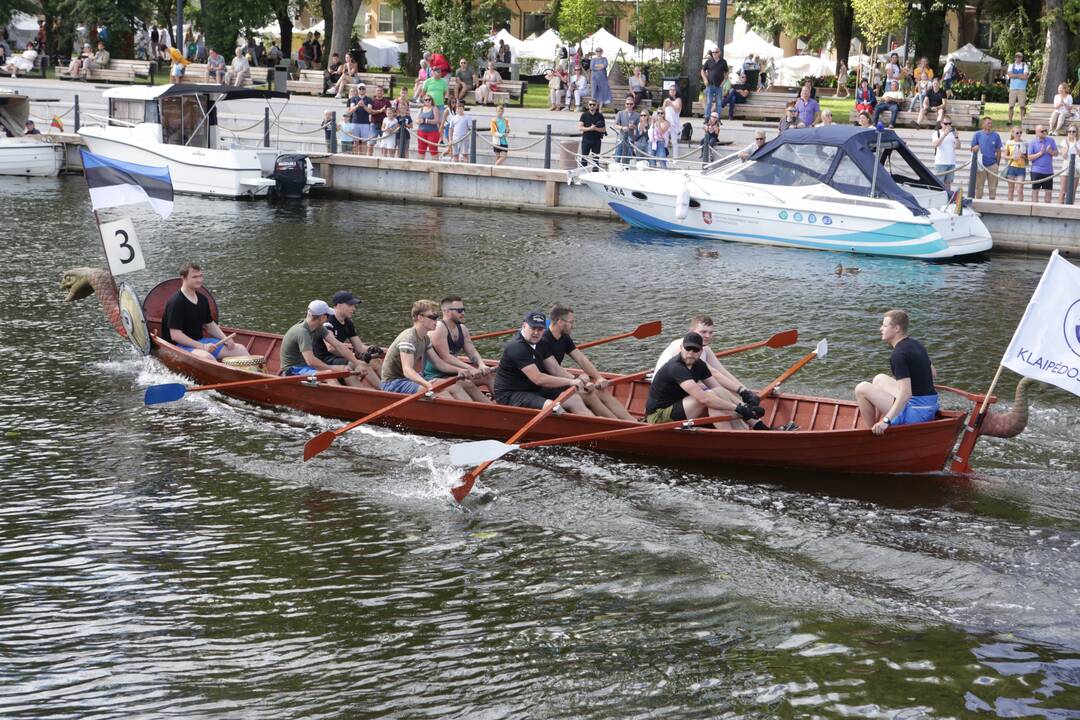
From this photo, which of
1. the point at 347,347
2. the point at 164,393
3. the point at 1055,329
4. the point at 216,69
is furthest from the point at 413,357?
the point at 216,69

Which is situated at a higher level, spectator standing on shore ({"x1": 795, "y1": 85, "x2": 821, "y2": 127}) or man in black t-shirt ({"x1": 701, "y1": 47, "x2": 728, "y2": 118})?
man in black t-shirt ({"x1": 701, "y1": 47, "x2": 728, "y2": 118})

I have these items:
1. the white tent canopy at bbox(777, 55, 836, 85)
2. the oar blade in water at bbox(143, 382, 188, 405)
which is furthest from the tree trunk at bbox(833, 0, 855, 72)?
the oar blade in water at bbox(143, 382, 188, 405)

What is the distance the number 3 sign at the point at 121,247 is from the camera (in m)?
16.2

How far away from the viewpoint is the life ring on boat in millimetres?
26469

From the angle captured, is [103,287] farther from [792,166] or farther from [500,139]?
[500,139]

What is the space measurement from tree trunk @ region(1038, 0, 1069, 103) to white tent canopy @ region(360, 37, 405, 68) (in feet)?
98.6

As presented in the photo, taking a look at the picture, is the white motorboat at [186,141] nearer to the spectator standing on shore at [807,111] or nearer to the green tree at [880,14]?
the spectator standing on shore at [807,111]

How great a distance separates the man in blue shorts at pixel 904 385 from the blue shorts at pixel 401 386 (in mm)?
4799

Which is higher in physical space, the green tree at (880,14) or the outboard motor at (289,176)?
the green tree at (880,14)

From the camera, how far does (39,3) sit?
55.9 m

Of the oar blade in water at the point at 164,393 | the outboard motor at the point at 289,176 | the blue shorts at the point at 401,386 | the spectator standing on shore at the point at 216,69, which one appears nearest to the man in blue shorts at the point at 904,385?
the blue shorts at the point at 401,386

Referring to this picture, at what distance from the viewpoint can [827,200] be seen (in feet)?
82.5

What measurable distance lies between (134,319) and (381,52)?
44.6 m

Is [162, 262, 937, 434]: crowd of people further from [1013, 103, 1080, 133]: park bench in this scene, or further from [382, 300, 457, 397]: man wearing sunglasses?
[1013, 103, 1080, 133]: park bench
